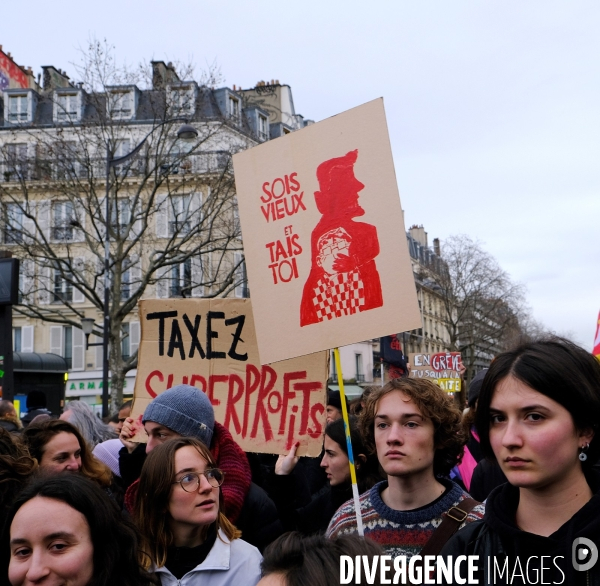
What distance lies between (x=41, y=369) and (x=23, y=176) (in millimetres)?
5591

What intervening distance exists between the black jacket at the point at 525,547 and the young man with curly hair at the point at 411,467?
0.84m

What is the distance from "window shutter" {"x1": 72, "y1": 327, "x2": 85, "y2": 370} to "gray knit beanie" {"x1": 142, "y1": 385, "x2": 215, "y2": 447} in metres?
36.8

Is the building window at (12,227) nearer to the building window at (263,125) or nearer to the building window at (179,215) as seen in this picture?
the building window at (179,215)

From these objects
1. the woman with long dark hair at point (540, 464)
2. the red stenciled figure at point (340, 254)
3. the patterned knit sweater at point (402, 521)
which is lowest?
the patterned knit sweater at point (402, 521)

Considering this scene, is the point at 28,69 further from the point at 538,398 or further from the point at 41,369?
the point at 538,398

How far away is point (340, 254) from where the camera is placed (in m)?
3.42

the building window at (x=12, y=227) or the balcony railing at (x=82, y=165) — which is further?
the building window at (x=12, y=227)

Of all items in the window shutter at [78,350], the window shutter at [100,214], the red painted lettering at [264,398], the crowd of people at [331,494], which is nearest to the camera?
the crowd of people at [331,494]

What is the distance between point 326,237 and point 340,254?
128 millimetres

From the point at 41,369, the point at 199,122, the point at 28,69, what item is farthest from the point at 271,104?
the point at 41,369

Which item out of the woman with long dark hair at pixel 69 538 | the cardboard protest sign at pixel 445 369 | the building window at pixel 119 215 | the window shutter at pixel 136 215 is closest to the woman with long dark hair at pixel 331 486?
the woman with long dark hair at pixel 69 538

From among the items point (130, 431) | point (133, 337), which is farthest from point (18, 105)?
point (130, 431)

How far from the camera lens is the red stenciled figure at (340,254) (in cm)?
334

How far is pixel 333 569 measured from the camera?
62.7 inches
